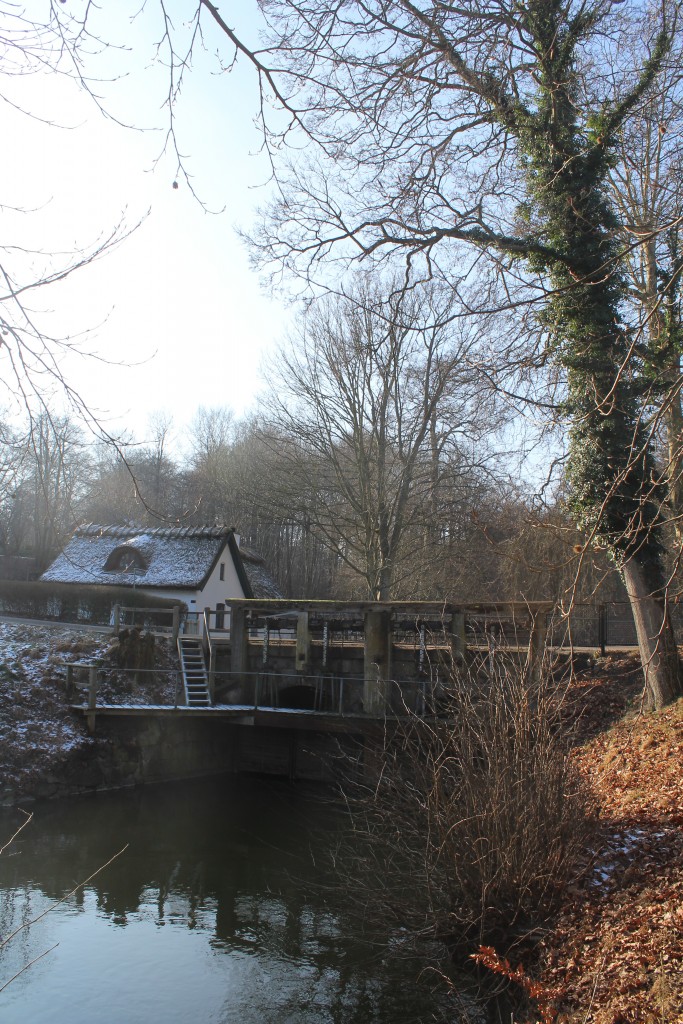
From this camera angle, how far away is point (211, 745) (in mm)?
21766

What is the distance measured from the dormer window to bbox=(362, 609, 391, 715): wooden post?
1167 centimetres

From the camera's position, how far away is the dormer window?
2952cm

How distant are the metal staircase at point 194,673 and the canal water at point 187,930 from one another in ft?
12.5

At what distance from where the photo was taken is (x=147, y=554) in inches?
1180

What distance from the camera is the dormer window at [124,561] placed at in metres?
29.5

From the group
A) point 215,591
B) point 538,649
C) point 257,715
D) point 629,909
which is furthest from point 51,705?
point 629,909

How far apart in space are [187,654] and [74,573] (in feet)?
27.5

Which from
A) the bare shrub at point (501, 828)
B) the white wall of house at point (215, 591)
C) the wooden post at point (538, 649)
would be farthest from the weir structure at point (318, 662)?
the bare shrub at point (501, 828)

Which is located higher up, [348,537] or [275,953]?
[348,537]

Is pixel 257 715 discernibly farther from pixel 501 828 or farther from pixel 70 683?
pixel 501 828

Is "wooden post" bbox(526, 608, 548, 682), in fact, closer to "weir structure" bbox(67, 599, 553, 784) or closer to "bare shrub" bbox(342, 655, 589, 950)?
"bare shrub" bbox(342, 655, 589, 950)

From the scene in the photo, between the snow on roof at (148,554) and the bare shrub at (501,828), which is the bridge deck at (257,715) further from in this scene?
the bare shrub at (501,828)

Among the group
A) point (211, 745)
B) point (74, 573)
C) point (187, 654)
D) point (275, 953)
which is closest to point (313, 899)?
point (275, 953)

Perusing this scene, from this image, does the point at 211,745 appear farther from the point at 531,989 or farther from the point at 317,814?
the point at 531,989
